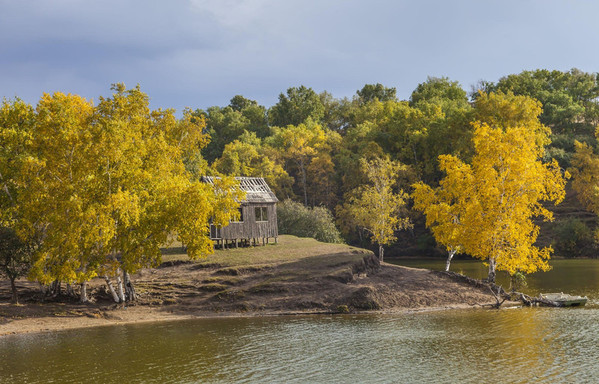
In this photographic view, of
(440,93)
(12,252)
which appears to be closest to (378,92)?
(440,93)

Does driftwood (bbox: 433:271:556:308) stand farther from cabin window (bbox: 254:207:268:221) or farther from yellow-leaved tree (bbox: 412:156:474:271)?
cabin window (bbox: 254:207:268:221)

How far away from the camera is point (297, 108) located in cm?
12050

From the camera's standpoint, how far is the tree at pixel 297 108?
391 ft

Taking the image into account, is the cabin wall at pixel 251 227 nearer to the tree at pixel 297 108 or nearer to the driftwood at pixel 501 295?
the driftwood at pixel 501 295

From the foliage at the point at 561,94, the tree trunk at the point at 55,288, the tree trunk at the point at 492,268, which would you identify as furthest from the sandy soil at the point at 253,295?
the foliage at the point at 561,94

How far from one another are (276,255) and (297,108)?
80.0 m

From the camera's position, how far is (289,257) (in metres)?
42.8

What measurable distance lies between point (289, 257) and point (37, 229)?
59.7ft

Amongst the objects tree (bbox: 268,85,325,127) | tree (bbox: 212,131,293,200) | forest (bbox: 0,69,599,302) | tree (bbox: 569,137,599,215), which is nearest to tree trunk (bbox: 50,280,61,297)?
forest (bbox: 0,69,599,302)

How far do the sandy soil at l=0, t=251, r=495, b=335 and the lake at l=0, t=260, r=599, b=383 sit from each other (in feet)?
6.35

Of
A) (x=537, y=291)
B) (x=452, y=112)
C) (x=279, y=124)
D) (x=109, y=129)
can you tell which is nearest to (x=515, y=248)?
(x=537, y=291)

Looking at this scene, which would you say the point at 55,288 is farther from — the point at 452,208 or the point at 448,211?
the point at 452,208

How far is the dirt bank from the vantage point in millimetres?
31250

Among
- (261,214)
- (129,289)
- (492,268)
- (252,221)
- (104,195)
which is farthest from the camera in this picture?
(261,214)
